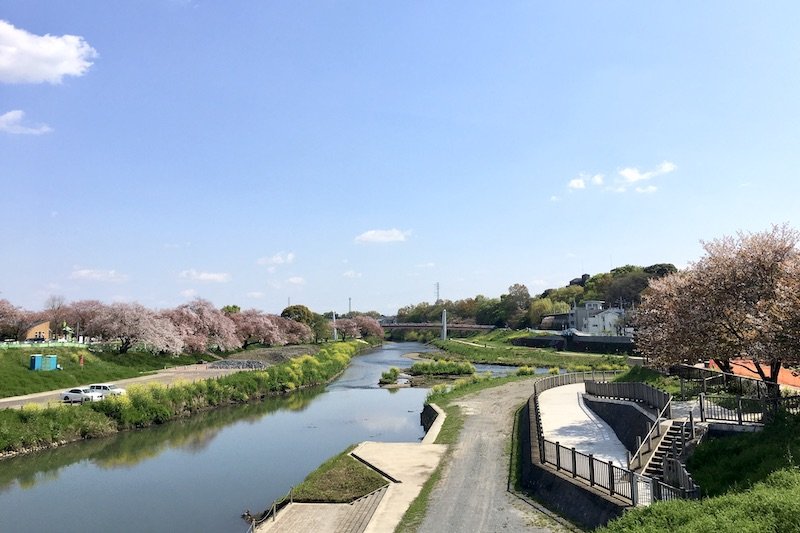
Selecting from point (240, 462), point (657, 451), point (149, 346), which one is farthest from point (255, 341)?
point (657, 451)

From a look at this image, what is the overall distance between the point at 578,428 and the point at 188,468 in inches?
806

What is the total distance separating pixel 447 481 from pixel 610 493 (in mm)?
7229

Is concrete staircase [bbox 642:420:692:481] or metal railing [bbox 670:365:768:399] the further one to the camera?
metal railing [bbox 670:365:768:399]

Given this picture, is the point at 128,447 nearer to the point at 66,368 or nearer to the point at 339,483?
the point at 339,483

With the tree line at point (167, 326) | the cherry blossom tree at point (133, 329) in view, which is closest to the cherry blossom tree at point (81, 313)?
the tree line at point (167, 326)

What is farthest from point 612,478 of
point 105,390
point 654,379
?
point 105,390

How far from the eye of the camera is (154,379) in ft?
178

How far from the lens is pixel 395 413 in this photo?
148 feet

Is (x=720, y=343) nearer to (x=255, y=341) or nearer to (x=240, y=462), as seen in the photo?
(x=240, y=462)

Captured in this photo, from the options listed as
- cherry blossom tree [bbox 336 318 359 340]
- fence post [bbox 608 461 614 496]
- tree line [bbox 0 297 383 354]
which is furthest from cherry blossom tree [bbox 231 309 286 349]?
fence post [bbox 608 461 614 496]

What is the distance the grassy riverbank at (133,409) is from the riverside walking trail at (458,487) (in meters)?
19.3

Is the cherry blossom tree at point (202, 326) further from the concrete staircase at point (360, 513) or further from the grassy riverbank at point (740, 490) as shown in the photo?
the grassy riverbank at point (740, 490)

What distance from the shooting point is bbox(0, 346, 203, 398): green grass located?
44.5 meters

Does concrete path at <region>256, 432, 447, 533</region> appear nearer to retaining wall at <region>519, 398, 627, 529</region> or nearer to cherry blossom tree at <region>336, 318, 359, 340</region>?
retaining wall at <region>519, 398, 627, 529</region>
